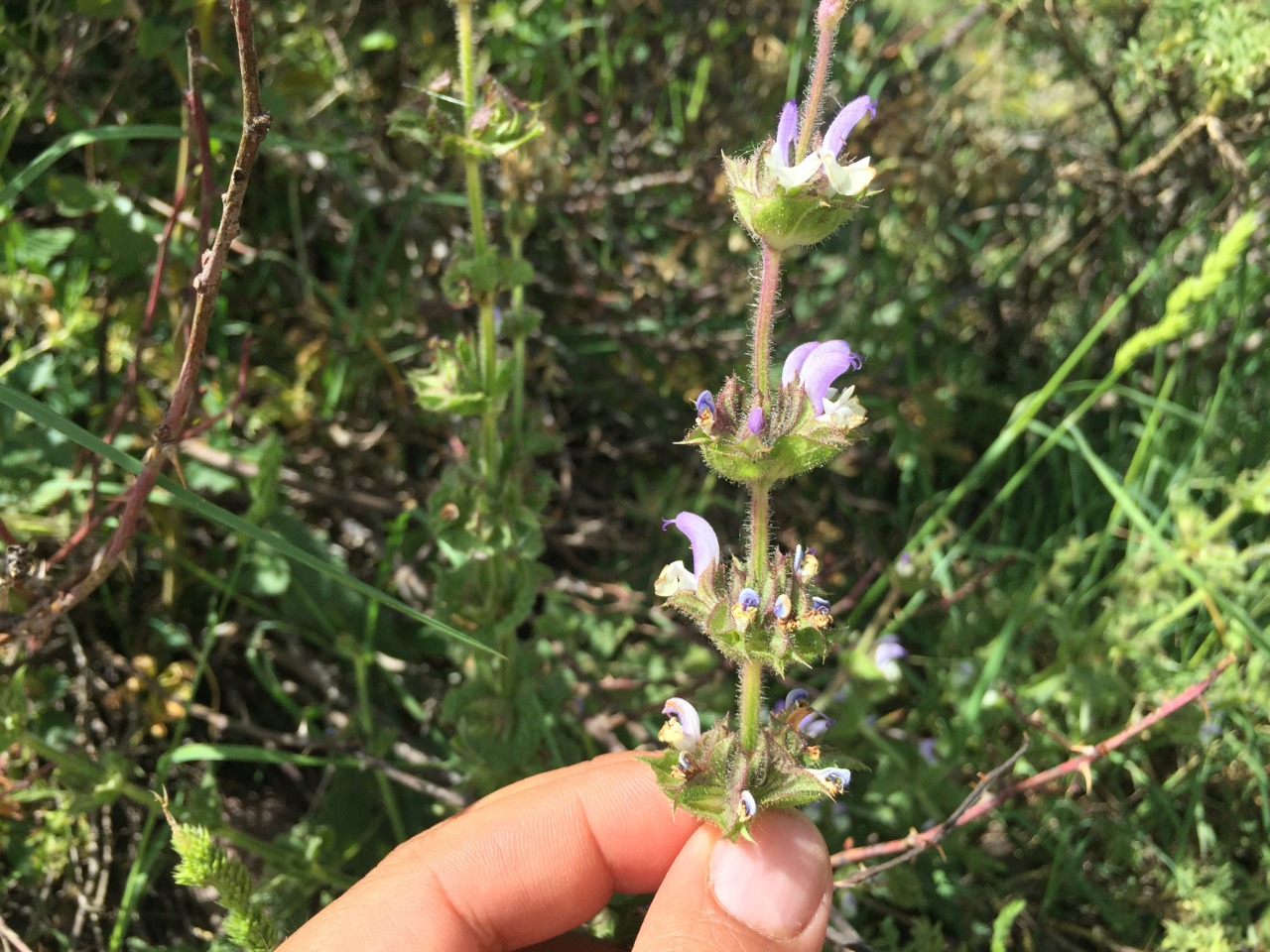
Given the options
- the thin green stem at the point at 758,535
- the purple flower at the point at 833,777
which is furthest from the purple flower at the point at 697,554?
the purple flower at the point at 833,777

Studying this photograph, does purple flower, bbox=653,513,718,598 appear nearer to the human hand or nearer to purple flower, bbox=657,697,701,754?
purple flower, bbox=657,697,701,754

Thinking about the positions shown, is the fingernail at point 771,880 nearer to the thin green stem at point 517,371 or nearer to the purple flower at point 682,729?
the purple flower at point 682,729

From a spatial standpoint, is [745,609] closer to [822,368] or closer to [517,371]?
[822,368]

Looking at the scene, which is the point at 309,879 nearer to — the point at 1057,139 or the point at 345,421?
the point at 345,421

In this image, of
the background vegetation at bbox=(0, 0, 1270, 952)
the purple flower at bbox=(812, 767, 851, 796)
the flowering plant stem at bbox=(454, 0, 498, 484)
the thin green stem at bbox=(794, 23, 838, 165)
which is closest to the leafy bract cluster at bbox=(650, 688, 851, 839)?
the purple flower at bbox=(812, 767, 851, 796)

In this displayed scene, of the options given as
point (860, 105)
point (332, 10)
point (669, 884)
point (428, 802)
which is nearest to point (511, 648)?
point (428, 802)

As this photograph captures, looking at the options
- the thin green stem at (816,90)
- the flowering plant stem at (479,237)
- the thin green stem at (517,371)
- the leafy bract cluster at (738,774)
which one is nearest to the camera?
the thin green stem at (816,90)

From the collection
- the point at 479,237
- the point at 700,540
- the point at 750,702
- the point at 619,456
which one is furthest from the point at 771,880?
the point at 619,456
